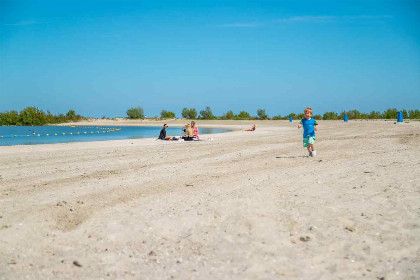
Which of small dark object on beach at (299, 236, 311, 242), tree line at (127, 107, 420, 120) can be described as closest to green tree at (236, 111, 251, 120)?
tree line at (127, 107, 420, 120)

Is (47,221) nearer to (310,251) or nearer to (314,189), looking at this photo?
(310,251)

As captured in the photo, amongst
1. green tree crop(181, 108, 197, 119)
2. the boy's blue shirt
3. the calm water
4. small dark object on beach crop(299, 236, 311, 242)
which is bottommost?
small dark object on beach crop(299, 236, 311, 242)

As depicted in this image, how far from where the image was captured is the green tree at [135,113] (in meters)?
88.9

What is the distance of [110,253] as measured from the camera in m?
4.60

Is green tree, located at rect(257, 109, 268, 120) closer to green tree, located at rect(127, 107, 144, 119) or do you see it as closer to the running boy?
green tree, located at rect(127, 107, 144, 119)

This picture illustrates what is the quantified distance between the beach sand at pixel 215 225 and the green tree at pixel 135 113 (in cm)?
8056

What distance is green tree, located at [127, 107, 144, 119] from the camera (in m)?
88.9

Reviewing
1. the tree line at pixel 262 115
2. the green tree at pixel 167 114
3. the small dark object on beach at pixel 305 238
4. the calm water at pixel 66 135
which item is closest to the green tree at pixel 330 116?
the tree line at pixel 262 115

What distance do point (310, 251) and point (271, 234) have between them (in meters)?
0.63

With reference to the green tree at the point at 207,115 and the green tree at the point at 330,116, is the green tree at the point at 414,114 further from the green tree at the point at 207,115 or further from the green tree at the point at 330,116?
the green tree at the point at 207,115

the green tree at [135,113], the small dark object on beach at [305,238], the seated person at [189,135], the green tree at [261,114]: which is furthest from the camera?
the green tree at [135,113]

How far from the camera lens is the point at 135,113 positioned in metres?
89.3

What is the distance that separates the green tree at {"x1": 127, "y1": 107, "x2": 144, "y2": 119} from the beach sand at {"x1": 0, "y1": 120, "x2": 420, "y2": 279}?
8056 cm

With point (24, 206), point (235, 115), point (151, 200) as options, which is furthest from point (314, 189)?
point (235, 115)
